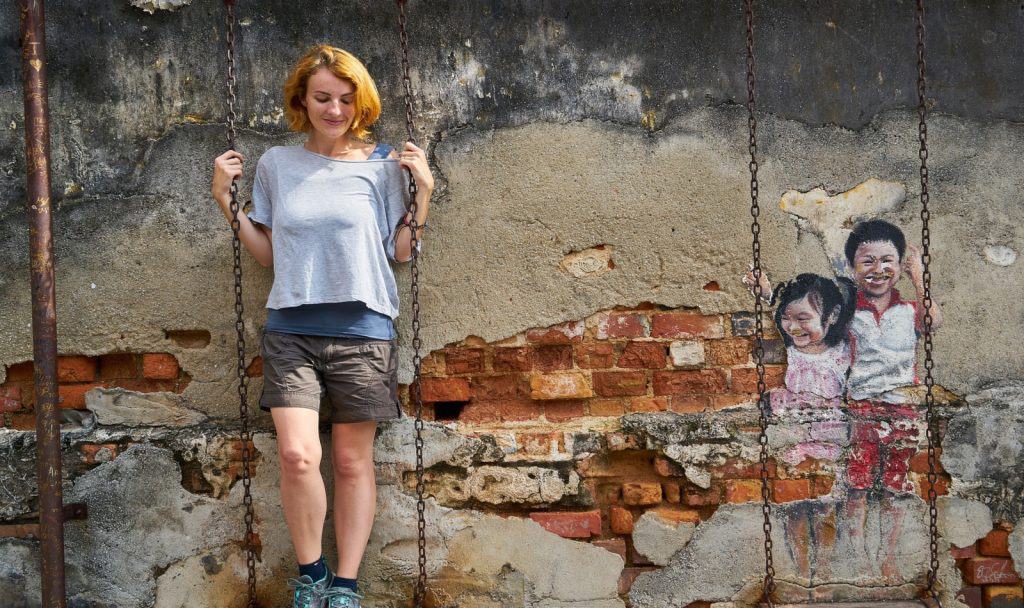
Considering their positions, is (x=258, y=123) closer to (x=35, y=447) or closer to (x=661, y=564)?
(x=35, y=447)

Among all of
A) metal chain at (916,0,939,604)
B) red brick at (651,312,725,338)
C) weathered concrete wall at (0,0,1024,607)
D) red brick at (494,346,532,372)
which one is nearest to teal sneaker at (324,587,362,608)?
weathered concrete wall at (0,0,1024,607)

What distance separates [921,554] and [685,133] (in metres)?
1.78

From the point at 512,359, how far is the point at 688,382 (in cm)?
66

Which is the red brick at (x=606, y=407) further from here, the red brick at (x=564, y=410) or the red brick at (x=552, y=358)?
the red brick at (x=552, y=358)

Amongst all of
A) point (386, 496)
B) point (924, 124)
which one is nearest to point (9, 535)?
point (386, 496)

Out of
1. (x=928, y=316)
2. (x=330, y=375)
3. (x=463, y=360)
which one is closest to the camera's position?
(x=330, y=375)

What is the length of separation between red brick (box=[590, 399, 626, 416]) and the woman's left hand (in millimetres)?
1011

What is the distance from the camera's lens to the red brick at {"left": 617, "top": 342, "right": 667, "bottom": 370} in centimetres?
343

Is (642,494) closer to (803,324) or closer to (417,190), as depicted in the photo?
(803,324)

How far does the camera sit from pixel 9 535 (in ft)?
10.9

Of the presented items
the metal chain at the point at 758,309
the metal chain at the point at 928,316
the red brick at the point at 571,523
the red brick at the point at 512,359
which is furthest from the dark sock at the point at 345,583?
the metal chain at the point at 928,316

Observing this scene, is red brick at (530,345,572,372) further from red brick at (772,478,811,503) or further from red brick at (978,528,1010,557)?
red brick at (978,528,1010,557)

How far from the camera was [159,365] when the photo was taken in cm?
341

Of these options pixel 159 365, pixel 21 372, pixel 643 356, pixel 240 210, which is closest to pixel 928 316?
pixel 643 356
